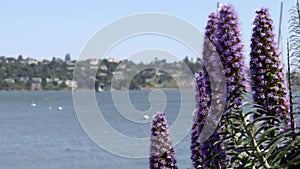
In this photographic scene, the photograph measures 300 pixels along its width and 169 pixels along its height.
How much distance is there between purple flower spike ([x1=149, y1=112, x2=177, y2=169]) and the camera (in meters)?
5.77

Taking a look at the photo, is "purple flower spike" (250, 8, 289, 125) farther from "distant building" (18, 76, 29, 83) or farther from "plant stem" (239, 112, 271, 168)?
"distant building" (18, 76, 29, 83)

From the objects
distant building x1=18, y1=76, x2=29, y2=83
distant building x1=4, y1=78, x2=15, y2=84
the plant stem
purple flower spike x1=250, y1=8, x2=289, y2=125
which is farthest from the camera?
distant building x1=4, y1=78, x2=15, y2=84

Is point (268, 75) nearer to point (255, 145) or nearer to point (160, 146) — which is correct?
point (255, 145)

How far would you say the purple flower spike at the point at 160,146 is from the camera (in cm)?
577

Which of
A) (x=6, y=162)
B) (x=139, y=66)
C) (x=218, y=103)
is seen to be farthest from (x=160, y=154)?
(x=6, y=162)

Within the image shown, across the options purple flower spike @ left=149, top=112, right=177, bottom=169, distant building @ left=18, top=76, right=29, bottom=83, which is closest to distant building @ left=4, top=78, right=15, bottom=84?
distant building @ left=18, top=76, right=29, bottom=83

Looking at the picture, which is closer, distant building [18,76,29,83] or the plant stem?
the plant stem

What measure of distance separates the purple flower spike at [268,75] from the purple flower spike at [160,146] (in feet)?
4.73

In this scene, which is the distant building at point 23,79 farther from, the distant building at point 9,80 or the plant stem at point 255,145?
the plant stem at point 255,145

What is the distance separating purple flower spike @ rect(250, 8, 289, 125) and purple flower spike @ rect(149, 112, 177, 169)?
1.44 meters

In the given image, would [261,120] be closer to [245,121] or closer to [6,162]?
[245,121]

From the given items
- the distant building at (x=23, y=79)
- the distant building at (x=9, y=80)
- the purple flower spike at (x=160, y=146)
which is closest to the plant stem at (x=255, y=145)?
the purple flower spike at (x=160, y=146)

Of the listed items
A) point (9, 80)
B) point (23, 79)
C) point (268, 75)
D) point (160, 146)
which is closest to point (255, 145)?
point (268, 75)

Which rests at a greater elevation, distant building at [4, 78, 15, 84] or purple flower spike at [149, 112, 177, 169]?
distant building at [4, 78, 15, 84]
